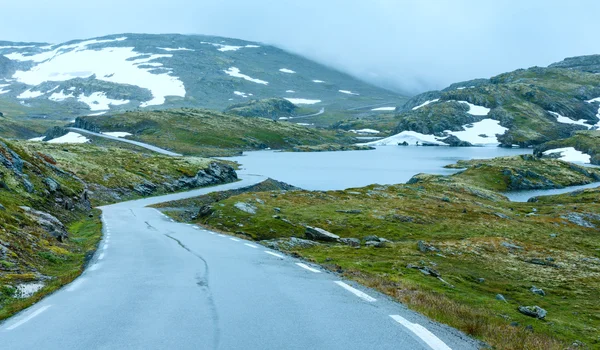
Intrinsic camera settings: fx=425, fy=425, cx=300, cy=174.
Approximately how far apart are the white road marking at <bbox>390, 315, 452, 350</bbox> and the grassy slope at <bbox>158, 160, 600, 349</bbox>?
146cm

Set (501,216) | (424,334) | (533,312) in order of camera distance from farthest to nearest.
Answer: (501,216)
(533,312)
(424,334)

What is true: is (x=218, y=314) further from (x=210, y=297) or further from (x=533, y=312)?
(x=533, y=312)

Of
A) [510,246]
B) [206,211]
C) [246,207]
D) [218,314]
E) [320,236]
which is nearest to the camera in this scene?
[218,314]

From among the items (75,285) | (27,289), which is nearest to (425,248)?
(75,285)

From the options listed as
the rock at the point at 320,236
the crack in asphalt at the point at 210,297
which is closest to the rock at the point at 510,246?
the rock at the point at 320,236

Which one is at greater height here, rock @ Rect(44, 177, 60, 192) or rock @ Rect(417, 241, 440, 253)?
rock @ Rect(44, 177, 60, 192)

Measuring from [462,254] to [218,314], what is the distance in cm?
3069

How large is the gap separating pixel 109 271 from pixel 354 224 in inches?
1346

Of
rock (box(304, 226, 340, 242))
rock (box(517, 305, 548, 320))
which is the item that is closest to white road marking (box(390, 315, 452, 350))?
rock (box(517, 305, 548, 320))

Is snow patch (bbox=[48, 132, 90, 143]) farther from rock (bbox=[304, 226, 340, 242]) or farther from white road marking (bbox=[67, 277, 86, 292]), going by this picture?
white road marking (bbox=[67, 277, 86, 292])

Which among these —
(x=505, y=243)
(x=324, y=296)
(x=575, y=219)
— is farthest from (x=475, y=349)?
(x=575, y=219)

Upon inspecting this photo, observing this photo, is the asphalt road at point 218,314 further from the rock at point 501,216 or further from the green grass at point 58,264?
the rock at point 501,216

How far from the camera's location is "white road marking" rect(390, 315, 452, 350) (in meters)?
9.04

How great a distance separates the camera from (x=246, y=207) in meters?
52.2
